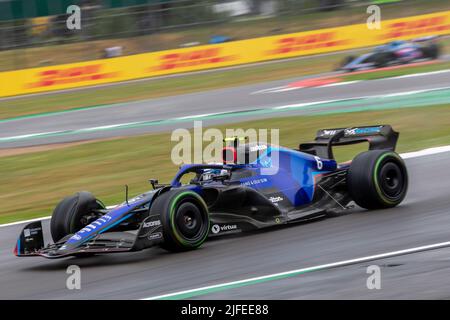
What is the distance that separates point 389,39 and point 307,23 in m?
3.43

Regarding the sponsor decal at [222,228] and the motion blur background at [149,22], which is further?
the motion blur background at [149,22]

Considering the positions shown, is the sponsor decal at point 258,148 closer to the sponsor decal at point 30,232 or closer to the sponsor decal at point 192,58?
the sponsor decal at point 30,232

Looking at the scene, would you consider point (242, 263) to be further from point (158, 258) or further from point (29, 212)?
point (29, 212)

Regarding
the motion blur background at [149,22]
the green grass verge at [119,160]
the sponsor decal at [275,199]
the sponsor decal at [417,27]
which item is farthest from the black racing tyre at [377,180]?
the motion blur background at [149,22]

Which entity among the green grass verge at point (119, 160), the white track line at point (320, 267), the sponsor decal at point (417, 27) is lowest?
the green grass verge at point (119, 160)

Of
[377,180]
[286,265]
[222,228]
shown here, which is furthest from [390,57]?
[286,265]

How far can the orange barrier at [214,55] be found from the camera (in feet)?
93.6

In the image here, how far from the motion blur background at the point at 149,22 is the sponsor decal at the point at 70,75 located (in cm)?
141

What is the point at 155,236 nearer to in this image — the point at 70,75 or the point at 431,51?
the point at 431,51

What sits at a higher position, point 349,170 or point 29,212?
point 349,170
